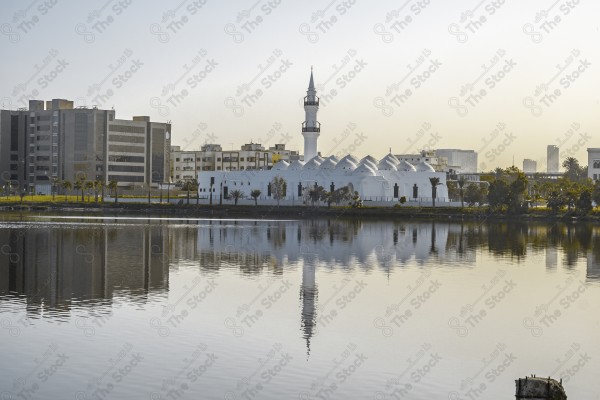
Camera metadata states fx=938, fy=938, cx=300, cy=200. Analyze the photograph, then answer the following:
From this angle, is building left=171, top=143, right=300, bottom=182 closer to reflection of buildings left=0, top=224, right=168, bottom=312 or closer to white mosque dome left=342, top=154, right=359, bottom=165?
white mosque dome left=342, top=154, right=359, bottom=165

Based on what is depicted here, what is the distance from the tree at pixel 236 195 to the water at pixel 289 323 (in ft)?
212

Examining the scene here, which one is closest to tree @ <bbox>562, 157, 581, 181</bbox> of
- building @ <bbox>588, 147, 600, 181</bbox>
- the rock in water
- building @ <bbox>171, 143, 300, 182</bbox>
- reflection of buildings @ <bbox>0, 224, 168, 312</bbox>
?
building @ <bbox>588, 147, 600, 181</bbox>

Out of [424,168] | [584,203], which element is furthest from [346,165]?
[584,203]

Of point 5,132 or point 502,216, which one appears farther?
point 5,132

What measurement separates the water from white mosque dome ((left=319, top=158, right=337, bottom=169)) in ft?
203

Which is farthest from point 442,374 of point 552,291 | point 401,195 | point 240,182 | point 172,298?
point 240,182

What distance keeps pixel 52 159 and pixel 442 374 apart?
126 metres

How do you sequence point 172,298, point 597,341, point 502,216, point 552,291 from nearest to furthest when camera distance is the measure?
point 597,341 < point 172,298 < point 552,291 < point 502,216

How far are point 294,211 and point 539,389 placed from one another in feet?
298

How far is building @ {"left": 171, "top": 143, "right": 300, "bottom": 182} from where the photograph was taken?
162 m

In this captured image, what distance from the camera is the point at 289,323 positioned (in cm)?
2534

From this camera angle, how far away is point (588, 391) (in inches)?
731

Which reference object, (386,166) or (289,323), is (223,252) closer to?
(289,323)

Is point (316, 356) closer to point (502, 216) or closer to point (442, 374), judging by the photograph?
point (442, 374)
